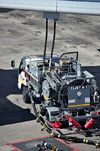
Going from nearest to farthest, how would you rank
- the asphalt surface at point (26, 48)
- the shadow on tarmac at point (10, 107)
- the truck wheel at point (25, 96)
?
the asphalt surface at point (26, 48), the shadow on tarmac at point (10, 107), the truck wheel at point (25, 96)

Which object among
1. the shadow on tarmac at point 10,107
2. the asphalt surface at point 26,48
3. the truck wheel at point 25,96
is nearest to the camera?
the asphalt surface at point 26,48

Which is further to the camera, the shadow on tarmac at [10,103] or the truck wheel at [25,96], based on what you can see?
the truck wheel at [25,96]

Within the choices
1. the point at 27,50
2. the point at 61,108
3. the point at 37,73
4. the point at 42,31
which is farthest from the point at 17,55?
the point at 61,108

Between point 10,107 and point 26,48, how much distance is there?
12.2 metres

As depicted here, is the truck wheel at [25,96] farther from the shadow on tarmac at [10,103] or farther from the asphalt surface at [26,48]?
the shadow on tarmac at [10,103]

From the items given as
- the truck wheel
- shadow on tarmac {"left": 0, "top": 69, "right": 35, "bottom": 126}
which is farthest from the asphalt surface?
the truck wheel

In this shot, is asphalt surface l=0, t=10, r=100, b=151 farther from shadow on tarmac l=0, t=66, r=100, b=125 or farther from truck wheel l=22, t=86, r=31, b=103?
truck wheel l=22, t=86, r=31, b=103

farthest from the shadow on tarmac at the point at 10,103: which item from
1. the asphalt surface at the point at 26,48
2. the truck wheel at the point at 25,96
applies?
the truck wheel at the point at 25,96

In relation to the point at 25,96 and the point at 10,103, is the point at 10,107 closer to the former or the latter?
the point at 10,103

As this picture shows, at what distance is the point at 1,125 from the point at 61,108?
10.4ft

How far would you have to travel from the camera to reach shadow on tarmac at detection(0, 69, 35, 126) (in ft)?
63.1

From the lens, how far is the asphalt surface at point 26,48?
59.4 ft

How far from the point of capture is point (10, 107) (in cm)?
2066

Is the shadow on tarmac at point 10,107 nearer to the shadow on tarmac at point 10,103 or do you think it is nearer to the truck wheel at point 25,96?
the shadow on tarmac at point 10,103
